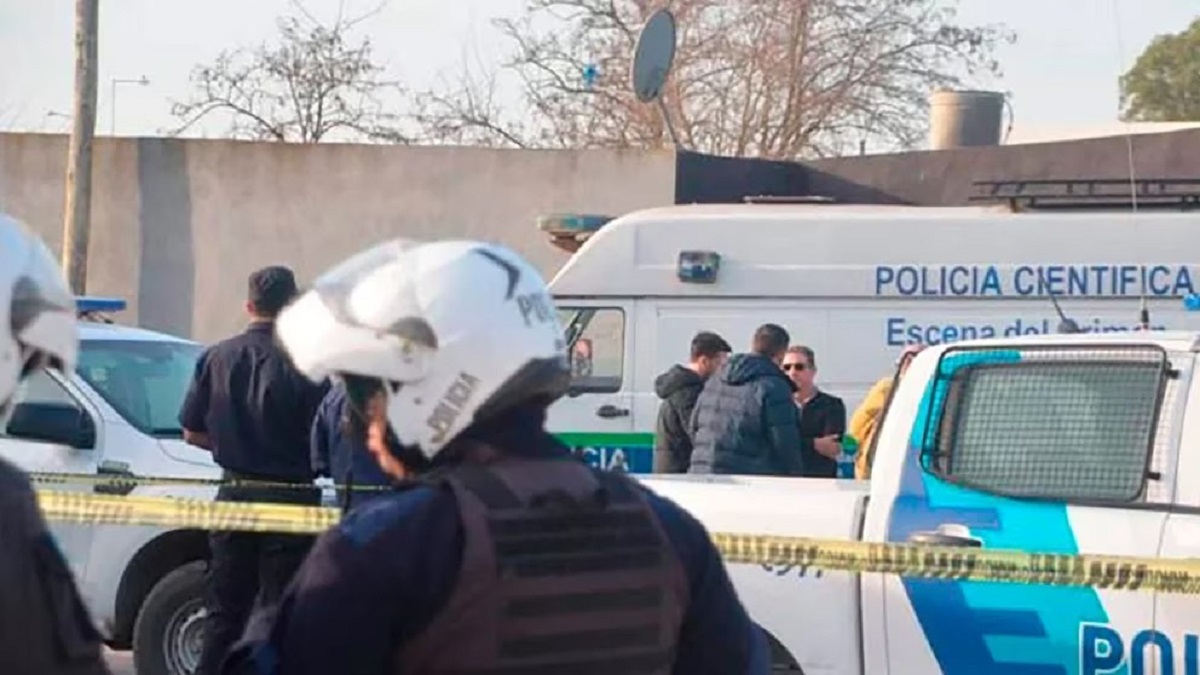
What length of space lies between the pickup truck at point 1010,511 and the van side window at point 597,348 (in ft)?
18.5

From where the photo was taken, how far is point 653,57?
18.6m

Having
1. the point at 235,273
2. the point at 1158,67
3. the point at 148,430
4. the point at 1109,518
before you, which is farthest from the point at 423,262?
the point at 1158,67

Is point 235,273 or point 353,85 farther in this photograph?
point 353,85

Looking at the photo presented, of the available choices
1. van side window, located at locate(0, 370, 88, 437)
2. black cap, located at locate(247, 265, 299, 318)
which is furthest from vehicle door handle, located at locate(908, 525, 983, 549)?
van side window, located at locate(0, 370, 88, 437)

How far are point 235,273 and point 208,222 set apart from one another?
56cm

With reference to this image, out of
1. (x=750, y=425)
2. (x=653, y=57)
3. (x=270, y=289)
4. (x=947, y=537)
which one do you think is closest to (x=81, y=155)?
(x=653, y=57)

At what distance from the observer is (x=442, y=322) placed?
259 cm

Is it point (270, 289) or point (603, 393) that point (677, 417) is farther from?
point (270, 289)

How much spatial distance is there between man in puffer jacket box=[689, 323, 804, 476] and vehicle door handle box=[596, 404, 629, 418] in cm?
259

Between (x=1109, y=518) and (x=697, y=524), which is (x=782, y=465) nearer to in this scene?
(x=1109, y=518)

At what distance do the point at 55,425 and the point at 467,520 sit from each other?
640 centimetres

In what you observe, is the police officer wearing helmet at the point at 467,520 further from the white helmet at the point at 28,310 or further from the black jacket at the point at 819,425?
the black jacket at the point at 819,425

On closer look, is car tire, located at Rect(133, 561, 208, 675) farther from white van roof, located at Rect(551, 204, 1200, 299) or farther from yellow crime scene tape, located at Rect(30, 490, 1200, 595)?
white van roof, located at Rect(551, 204, 1200, 299)

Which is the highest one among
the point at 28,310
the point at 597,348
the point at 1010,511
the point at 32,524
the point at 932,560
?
the point at 597,348
